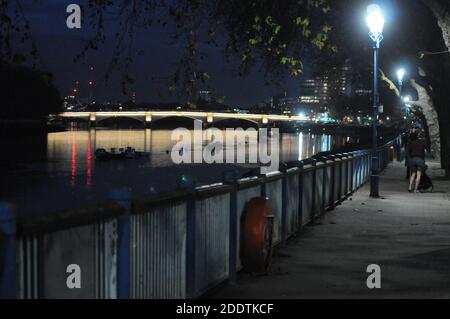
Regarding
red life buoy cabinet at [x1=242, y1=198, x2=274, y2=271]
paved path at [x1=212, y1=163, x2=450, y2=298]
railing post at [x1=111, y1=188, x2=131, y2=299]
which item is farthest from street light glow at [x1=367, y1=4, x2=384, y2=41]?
railing post at [x1=111, y1=188, x2=131, y2=299]

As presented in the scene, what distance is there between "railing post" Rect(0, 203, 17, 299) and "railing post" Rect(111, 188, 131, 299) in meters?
1.68

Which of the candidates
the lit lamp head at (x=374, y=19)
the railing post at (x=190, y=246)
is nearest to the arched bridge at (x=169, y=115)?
the lit lamp head at (x=374, y=19)

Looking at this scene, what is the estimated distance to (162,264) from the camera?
6.73 metres

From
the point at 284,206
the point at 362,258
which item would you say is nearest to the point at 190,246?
the point at 362,258

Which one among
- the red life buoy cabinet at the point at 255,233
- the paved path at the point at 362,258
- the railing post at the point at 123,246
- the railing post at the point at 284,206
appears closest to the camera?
the railing post at the point at 123,246

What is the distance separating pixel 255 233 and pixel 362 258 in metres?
2.32

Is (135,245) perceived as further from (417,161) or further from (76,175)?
(76,175)

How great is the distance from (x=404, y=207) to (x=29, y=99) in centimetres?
14013

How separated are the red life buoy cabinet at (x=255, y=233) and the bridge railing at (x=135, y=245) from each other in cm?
13

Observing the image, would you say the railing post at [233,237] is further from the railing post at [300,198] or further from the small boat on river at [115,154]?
the small boat on river at [115,154]

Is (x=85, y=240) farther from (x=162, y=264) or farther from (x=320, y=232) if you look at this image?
(x=320, y=232)

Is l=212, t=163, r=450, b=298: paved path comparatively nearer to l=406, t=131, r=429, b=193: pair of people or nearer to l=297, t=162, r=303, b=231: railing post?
l=297, t=162, r=303, b=231: railing post

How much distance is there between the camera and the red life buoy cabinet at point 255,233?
9.09 meters
